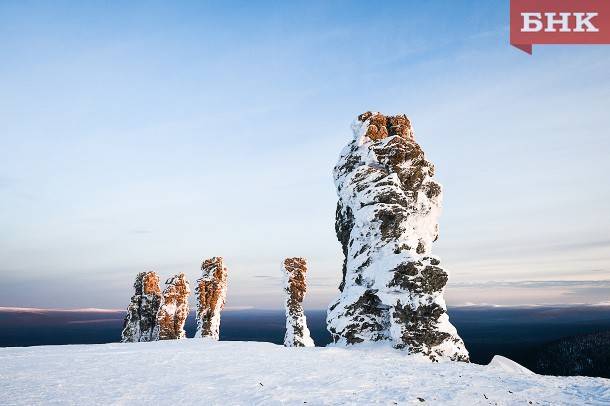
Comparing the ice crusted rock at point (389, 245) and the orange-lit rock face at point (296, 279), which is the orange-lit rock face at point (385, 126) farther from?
the orange-lit rock face at point (296, 279)

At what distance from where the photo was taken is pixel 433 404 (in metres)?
9.75

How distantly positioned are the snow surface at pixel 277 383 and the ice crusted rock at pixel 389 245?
322 cm

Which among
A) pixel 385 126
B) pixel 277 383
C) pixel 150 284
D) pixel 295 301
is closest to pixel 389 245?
pixel 385 126

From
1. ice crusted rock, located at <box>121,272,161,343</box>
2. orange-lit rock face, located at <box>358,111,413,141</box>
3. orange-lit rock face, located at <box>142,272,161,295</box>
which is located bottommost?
ice crusted rock, located at <box>121,272,161,343</box>

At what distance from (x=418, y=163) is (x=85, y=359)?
1995 cm

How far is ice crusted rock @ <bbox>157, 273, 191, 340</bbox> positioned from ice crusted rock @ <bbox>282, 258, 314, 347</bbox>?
36.1 ft

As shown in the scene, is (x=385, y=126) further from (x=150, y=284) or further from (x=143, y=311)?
(x=143, y=311)

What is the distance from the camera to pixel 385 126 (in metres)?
27.2

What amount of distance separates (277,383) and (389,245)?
11.9 metres

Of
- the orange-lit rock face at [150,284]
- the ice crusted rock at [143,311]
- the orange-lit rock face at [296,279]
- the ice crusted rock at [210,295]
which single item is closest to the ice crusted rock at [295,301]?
the orange-lit rock face at [296,279]

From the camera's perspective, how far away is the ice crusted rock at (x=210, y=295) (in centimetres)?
4312

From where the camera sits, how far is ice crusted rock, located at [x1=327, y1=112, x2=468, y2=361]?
20.5 metres

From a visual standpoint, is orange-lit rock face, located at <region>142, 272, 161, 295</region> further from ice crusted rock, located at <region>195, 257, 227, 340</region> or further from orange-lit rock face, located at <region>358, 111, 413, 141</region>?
orange-lit rock face, located at <region>358, 111, 413, 141</region>

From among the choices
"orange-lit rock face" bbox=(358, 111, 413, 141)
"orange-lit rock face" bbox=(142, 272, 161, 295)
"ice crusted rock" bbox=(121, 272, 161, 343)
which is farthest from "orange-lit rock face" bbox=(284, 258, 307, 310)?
"orange-lit rock face" bbox=(358, 111, 413, 141)
